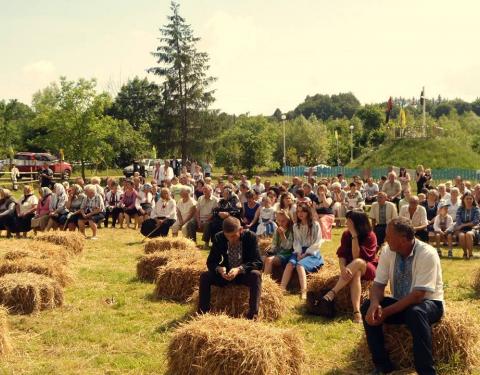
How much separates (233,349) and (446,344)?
215cm

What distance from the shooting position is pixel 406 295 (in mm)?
5266

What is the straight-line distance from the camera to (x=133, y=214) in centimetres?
1694

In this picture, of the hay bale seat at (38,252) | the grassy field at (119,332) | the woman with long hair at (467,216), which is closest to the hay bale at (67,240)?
the hay bale seat at (38,252)

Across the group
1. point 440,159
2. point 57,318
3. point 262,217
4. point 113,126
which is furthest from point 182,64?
point 57,318

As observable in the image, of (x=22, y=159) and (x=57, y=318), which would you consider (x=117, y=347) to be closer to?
(x=57, y=318)

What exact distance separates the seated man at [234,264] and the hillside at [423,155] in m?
37.8

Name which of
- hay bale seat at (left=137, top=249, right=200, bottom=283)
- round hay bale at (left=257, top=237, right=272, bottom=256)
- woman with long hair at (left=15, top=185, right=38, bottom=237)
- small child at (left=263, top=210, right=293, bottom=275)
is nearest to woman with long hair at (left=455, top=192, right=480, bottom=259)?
round hay bale at (left=257, top=237, right=272, bottom=256)

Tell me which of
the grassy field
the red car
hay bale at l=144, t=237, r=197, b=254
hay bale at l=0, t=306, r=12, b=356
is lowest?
the grassy field

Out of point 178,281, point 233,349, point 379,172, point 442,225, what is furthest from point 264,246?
point 379,172

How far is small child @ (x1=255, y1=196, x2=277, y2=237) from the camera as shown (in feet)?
41.5

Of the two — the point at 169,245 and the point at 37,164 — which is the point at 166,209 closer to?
the point at 169,245

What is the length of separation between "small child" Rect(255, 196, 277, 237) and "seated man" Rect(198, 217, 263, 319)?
18.7 feet

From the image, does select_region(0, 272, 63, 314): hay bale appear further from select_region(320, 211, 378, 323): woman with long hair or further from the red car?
the red car

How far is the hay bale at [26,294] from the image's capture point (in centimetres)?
739
